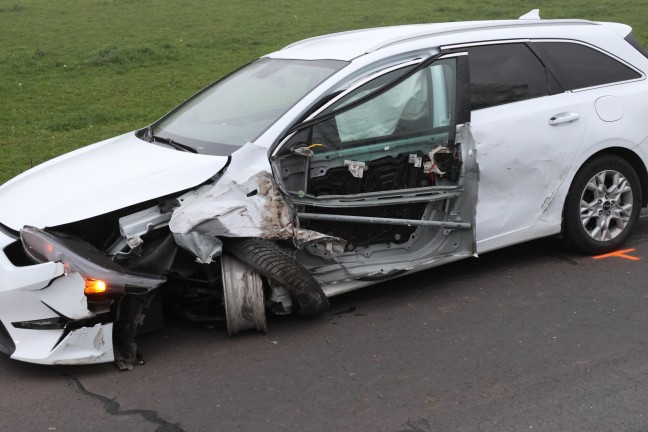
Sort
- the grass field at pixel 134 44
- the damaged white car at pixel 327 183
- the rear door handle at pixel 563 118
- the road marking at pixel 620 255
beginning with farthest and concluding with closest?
the grass field at pixel 134 44
the road marking at pixel 620 255
the rear door handle at pixel 563 118
the damaged white car at pixel 327 183

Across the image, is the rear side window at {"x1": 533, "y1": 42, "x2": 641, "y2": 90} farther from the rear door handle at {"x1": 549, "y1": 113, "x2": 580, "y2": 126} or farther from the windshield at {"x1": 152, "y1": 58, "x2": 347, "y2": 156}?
the windshield at {"x1": 152, "y1": 58, "x2": 347, "y2": 156}

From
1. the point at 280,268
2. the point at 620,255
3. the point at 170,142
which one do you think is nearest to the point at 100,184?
the point at 170,142

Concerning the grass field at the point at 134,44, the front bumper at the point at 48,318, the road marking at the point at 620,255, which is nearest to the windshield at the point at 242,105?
the front bumper at the point at 48,318

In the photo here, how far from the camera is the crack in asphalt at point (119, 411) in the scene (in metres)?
3.97

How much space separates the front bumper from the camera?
437 centimetres

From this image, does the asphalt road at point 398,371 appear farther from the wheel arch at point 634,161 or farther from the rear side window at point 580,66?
the rear side window at point 580,66

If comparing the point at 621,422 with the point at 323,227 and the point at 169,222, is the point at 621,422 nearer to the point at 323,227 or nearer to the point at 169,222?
the point at 323,227

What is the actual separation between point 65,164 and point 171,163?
38.2 inches

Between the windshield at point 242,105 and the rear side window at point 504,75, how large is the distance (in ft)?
3.24

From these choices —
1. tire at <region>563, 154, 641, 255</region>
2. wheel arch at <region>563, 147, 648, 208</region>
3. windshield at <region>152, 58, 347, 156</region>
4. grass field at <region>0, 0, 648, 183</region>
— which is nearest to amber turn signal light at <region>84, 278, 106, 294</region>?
windshield at <region>152, 58, 347, 156</region>

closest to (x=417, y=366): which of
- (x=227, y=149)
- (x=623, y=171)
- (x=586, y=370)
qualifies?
(x=586, y=370)

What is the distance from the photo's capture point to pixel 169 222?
4.72 metres

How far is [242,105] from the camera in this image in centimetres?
581

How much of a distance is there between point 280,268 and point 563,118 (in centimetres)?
243
